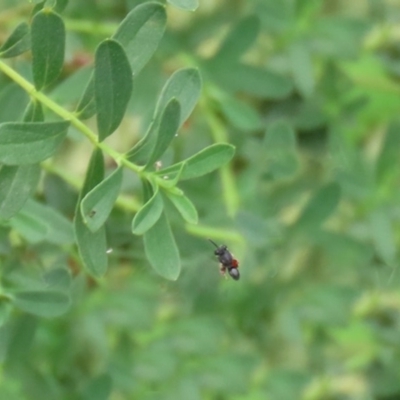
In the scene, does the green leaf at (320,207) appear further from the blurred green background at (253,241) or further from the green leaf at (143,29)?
the green leaf at (143,29)

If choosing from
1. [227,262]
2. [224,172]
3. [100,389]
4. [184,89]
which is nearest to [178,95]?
[184,89]

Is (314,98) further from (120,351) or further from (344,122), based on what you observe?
(120,351)

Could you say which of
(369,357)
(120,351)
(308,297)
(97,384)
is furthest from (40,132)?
(369,357)

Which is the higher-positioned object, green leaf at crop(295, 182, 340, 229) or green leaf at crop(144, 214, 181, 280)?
green leaf at crop(295, 182, 340, 229)

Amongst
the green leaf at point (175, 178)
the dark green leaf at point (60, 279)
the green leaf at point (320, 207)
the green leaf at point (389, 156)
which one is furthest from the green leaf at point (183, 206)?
the green leaf at point (389, 156)

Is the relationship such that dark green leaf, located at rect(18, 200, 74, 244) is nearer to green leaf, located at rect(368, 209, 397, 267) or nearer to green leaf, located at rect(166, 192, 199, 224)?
green leaf, located at rect(166, 192, 199, 224)

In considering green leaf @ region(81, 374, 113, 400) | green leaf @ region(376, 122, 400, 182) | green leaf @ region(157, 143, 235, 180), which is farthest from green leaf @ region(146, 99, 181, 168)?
green leaf @ region(376, 122, 400, 182)
